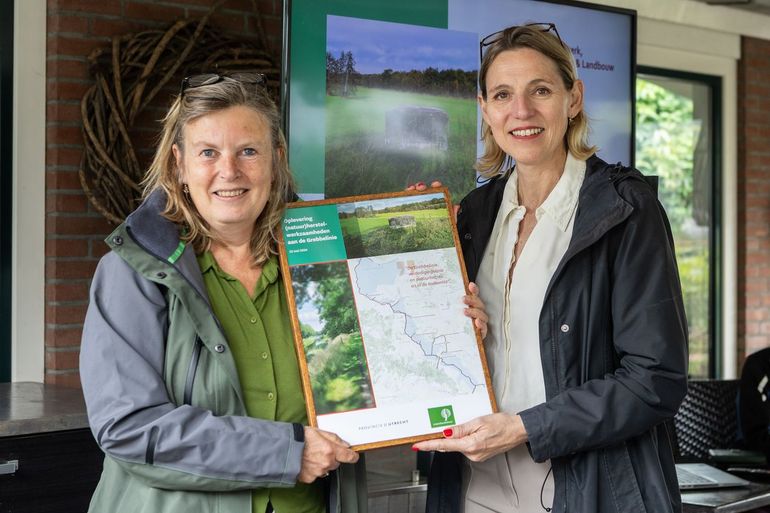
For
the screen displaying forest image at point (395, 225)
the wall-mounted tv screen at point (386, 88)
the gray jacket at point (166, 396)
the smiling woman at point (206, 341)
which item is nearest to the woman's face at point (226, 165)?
the smiling woman at point (206, 341)

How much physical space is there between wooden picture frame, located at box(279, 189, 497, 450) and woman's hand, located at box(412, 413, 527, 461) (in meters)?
0.03

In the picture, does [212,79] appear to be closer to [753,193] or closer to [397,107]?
[397,107]

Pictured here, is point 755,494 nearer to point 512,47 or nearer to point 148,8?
point 512,47

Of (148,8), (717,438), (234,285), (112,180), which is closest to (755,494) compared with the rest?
(717,438)

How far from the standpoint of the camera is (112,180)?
3.40 metres

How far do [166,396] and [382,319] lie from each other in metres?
0.51

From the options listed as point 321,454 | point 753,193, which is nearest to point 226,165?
point 321,454

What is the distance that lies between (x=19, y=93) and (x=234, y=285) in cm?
A: 192

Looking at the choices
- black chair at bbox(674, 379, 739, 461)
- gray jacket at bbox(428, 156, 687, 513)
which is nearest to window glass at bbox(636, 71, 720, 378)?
black chair at bbox(674, 379, 739, 461)

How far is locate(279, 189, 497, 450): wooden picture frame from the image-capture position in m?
1.95

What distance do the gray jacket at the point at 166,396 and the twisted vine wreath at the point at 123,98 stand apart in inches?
63.2

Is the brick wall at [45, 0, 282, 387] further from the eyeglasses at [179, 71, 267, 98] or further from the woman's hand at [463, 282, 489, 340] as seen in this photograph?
the woman's hand at [463, 282, 489, 340]

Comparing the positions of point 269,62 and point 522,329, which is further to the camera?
point 269,62

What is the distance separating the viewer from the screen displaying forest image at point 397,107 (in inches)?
120
